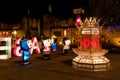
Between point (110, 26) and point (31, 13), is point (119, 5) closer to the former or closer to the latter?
point (110, 26)

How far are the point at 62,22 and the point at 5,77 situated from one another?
3190 cm

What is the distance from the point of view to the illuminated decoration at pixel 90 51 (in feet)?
45.0

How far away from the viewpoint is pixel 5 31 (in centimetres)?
5075

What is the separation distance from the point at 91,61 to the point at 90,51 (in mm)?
581

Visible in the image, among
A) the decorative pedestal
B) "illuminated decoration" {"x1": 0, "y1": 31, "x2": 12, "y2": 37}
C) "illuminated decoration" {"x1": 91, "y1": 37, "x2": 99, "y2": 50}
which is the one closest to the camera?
the decorative pedestal

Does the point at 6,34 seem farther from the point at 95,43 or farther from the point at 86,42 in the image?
the point at 95,43

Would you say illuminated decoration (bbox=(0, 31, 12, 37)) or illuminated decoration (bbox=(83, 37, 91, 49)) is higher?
illuminated decoration (bbox=(0, 31, 12, 37))

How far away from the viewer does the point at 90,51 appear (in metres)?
14.0

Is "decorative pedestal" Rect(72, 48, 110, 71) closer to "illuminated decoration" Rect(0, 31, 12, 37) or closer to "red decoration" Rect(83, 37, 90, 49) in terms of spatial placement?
"red decoration" Rect(83, 37, 90, 49)

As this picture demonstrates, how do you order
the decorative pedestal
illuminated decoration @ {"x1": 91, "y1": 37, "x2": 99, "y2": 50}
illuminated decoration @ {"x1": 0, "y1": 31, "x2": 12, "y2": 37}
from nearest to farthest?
the decorative pedestal
illuminated decoration @ {"x1": 91, "y1": 37, "x2": 99, "y2": 50}
illuminated decoration @ {"x1": 0, "y1": 31, "x2": 12, "y2": 37}

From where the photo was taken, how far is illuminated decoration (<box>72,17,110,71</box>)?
13.7 m

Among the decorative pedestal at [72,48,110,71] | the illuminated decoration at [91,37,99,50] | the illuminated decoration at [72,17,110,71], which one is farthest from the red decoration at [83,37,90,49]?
the decorative pedestal at [72,48,110,71]

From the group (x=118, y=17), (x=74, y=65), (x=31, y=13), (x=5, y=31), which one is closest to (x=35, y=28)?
(x=31, y=13)

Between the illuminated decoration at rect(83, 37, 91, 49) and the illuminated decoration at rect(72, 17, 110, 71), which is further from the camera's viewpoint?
the illuminated decoration at rect(83, 37, 91, 49)
